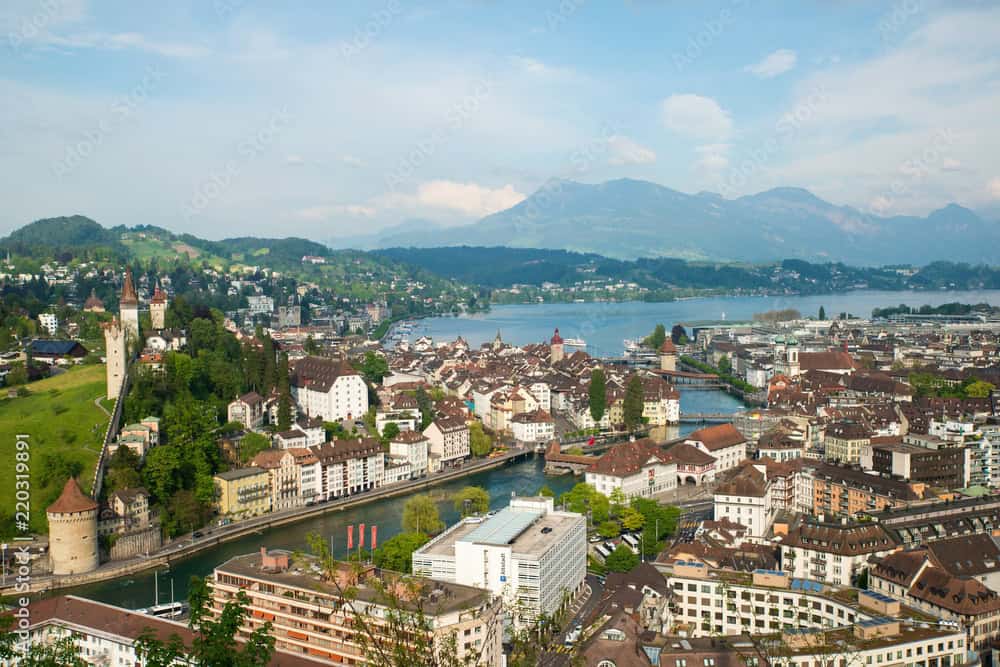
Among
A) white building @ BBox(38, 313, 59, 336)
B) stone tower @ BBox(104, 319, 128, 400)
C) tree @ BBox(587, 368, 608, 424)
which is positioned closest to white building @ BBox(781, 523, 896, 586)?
tree @ BBox(587, 368, 608, 424)

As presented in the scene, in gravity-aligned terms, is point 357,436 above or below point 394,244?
below

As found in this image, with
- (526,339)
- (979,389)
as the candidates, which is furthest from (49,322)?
(526,339)

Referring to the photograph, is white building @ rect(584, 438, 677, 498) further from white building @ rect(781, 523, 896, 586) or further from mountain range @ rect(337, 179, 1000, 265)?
mountain range @ rect(337, 179, 1000, 265)

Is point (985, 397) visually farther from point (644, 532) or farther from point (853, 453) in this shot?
point (644, 532)

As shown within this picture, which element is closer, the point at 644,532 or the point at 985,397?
→ the point at 644,532

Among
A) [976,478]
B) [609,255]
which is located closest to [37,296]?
[976,478]

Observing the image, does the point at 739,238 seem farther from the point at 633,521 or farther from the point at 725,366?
the point at 633,521

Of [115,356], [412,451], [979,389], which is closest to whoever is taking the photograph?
[115,356]
